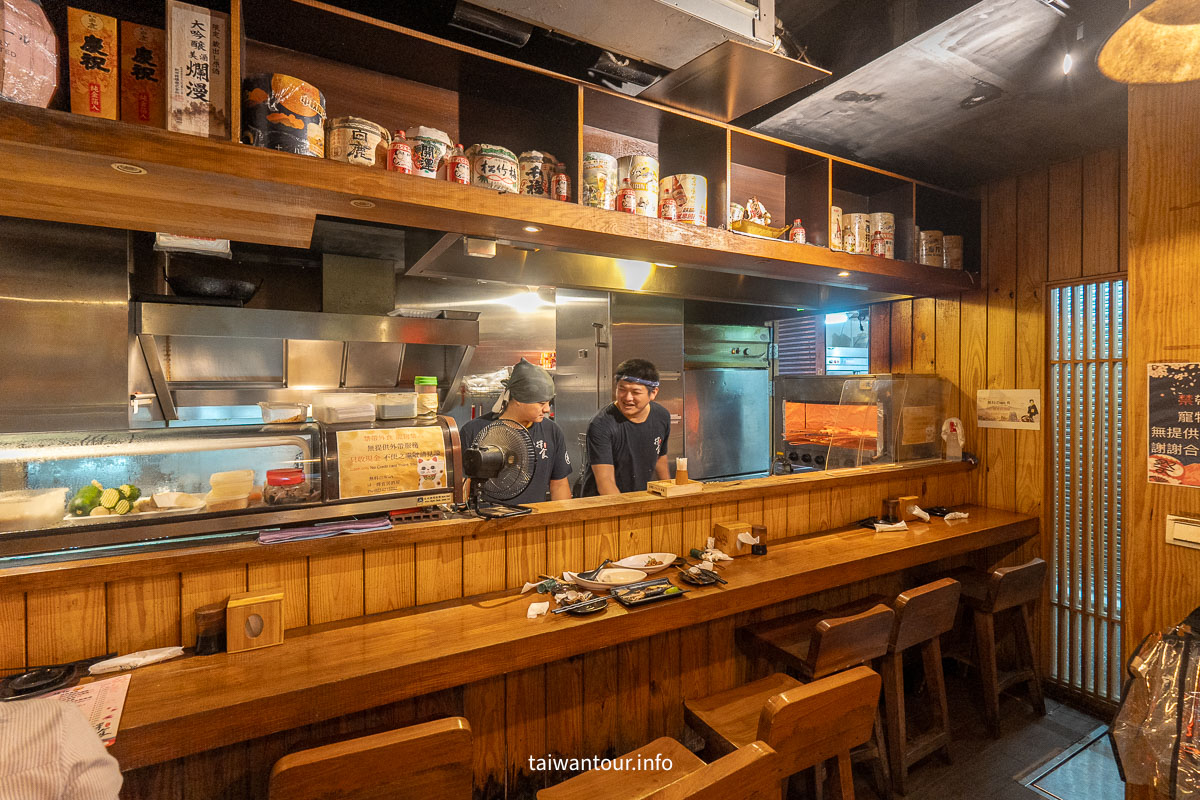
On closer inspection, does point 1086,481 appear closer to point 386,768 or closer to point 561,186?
point 561,186

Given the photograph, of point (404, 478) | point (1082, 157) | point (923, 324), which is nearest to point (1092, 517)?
point (923, 324)

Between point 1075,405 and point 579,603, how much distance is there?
3.27 metres

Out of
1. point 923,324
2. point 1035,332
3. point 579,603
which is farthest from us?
point 923,324

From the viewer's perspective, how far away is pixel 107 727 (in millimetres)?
1235

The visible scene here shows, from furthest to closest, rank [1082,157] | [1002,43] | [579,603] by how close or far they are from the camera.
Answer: [1082,157]
[1002,43]
[579,603]

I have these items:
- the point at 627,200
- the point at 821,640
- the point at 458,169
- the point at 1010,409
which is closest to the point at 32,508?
the point at 458,169

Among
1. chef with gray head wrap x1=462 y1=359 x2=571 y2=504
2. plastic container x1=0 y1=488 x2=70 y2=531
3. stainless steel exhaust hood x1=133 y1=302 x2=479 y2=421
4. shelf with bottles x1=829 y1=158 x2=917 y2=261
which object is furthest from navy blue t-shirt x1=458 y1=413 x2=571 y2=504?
→ shelf with bottles x1=829 y1=158 x2=917 y2=261

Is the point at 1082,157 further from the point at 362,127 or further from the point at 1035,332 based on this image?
the point at 362,127

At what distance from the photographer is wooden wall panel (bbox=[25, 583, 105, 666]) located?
1483 millimetres

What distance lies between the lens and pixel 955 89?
237cm

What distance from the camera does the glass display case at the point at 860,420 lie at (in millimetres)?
3348

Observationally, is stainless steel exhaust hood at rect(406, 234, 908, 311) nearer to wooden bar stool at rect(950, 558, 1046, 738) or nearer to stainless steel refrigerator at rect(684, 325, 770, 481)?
stainless steel refrigerator at rect(684, 325, 770, 481)

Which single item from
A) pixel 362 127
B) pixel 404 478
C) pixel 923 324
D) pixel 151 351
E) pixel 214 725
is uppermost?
pixel 362 127

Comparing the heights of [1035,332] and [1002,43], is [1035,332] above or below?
below
